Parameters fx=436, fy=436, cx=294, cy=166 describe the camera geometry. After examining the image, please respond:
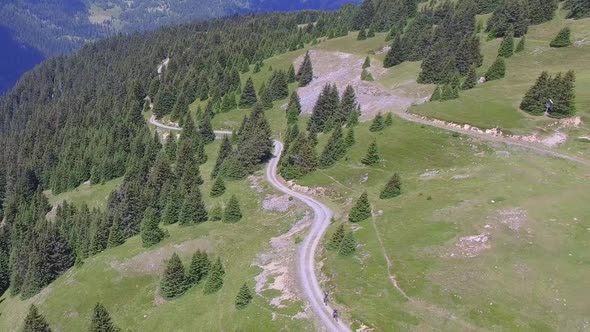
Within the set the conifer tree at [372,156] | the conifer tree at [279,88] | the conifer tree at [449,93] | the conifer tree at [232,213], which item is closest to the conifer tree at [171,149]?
the conifer tree at [279,88]

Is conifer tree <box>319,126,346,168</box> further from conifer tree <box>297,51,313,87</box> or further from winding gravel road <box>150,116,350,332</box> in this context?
conifer tree <box>297,51,313,87</box>

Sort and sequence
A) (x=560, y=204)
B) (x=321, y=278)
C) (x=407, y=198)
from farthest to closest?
→ 1. (x=407, y=198)
2. (x=560, y=204)
3. (x=321, y=278)

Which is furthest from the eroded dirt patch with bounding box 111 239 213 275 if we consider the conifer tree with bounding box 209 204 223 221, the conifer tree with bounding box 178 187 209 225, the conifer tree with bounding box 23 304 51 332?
the conifer tree with bounding box 23 304 51 332

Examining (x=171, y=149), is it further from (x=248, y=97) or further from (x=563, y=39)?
(x=563, y=39)

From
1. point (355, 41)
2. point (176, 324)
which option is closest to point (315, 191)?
point (176, 324)

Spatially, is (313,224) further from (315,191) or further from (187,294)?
(187,294)

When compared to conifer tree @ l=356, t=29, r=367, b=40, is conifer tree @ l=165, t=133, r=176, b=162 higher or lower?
lower
